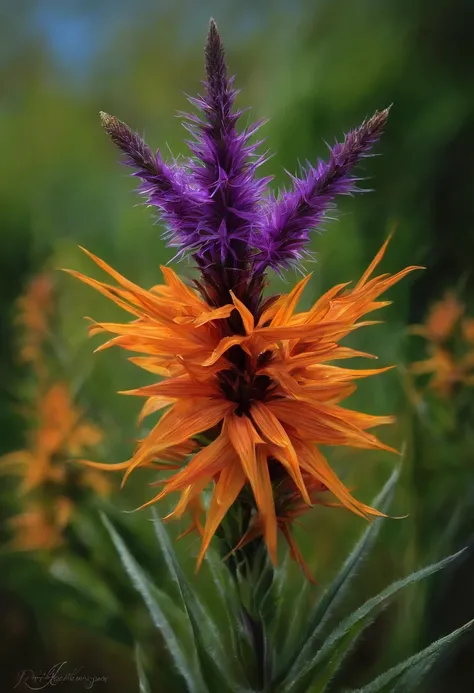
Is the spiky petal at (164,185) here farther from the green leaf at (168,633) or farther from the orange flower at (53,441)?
the orange flower at (53,441)

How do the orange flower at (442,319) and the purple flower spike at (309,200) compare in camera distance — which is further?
the orange flower at (442,319)

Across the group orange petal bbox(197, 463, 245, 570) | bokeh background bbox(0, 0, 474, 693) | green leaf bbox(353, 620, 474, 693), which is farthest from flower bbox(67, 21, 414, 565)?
bokeh background bbox(0, 0, 474, 693)

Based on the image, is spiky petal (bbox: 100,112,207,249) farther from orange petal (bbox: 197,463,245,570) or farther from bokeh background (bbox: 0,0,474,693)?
bokeh background (bbox: 0,0,474,693)

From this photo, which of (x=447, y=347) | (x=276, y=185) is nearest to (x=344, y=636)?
(x=447, y=347)

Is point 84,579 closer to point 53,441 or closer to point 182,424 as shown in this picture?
point 53,441

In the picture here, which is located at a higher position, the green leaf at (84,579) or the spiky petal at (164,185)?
the spiky petal at (164,185)
